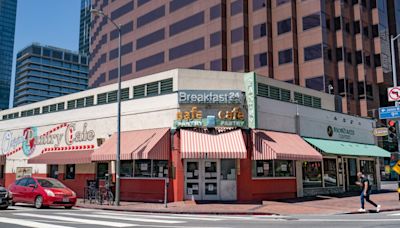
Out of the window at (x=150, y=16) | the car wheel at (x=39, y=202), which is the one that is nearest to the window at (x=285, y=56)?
the window at (x=150, y=16)

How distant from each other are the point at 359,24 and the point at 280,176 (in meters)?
35.3

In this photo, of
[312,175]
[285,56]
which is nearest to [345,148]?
[312,175]

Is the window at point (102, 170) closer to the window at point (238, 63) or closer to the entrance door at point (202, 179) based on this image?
the entrance door at point (202, 179)

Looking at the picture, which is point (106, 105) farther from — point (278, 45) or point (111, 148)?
point (278, 45)

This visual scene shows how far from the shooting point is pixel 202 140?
20.8m

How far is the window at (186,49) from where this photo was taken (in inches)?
2148

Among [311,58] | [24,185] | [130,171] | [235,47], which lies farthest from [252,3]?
[24,185]

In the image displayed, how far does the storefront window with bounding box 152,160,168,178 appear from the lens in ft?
72.2

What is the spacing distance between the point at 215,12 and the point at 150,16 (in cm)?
1271

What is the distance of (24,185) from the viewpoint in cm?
1989

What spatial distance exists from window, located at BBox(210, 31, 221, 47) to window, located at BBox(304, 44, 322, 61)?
10875 millimetres

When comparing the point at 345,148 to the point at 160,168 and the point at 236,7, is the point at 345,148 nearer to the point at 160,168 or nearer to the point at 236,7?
the point at 160,168

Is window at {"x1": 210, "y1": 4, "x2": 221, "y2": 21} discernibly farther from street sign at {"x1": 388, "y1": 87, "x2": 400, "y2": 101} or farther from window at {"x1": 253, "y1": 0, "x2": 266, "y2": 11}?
street sign at {"x1": 388, "y1": 87, "x2": 400, "y2": 101}

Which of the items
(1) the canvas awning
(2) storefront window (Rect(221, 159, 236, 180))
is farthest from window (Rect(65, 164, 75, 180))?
(2) storefront window (Rect(221, 159, 236, 180))
